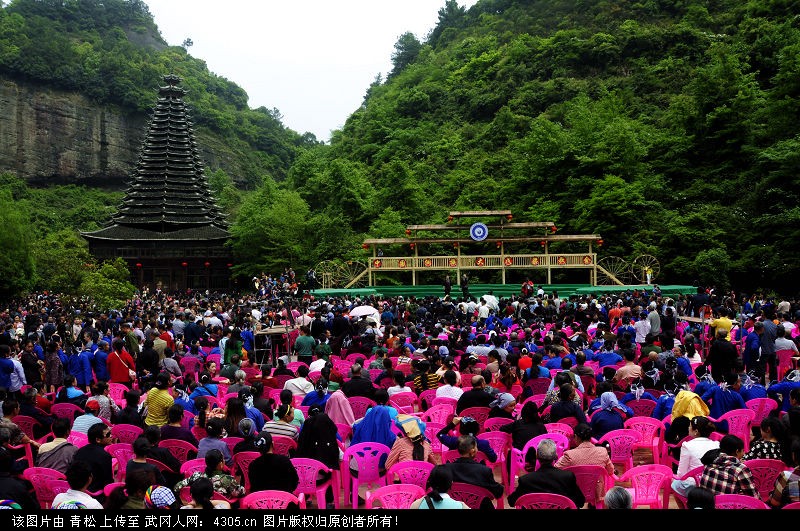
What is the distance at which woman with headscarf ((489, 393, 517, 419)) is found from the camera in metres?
7.73

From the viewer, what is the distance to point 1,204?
3388 cm

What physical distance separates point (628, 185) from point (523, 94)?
24.3 m

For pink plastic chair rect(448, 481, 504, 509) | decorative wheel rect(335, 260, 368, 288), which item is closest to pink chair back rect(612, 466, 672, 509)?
pink plastic chair rect(448, 481, 504, 509)

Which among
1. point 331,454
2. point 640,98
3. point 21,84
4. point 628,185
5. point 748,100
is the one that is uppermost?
point 21,84

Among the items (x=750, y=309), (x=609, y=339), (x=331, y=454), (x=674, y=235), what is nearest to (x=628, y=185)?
(x=674, y=235)

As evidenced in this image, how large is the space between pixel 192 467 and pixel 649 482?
164 inches

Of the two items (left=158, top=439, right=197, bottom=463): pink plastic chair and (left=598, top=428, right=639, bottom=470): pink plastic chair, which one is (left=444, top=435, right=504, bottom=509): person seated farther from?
(left=158, top=439, right=197, bottom=463): pink plastic chair

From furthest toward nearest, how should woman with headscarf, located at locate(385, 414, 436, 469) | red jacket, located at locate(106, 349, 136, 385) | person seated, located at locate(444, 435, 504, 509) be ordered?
red jacket, located at locate(106, 349, 136, 385) < woman with headscarf, located at locate(385, 414, 436, 469) < person seated, located at locate(444, 435, 504, 509)

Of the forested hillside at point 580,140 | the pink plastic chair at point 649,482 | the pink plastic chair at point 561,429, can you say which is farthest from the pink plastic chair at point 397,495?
the forested hillside at point 580,140

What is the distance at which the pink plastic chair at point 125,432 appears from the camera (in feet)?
24.6

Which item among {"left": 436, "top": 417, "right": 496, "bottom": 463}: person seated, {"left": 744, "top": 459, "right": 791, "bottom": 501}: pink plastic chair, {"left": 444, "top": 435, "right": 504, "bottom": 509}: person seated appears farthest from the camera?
{"left": 436, "top": 417, "right": 496, "bottom": 463}: person seated

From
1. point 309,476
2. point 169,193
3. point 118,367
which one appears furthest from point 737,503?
point 169,193

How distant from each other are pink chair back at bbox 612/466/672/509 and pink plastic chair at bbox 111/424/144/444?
5.23 meters

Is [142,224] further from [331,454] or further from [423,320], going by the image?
[331,454]
